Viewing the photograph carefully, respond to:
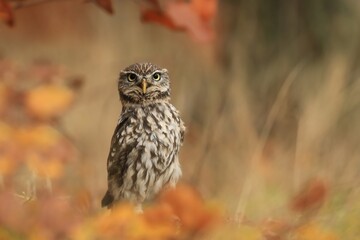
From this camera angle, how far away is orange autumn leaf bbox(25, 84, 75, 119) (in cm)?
602

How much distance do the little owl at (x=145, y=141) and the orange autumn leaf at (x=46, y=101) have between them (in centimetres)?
142

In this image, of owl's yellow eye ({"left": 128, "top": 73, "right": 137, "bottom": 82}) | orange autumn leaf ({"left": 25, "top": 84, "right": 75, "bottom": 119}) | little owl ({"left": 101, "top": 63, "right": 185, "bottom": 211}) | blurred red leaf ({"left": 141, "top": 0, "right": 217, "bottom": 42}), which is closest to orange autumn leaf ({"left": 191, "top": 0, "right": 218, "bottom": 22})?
blurred red leaf ({"left": 141, "top": 0, "right": 217, "bottom": 42})

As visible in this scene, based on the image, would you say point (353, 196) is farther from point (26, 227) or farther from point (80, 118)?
point (80, 118)

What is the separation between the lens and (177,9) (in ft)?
15.5

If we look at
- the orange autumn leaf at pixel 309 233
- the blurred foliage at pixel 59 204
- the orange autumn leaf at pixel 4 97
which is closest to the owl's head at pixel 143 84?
the blurred foliage at pixel 59 204

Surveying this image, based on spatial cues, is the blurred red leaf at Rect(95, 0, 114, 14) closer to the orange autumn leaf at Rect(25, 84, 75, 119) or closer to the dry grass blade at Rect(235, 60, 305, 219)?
the dry grass blade at Rect(235, 60, 305, 219)

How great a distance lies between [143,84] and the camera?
4371mm

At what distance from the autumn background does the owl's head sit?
319mm

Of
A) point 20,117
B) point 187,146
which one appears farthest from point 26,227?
point 187,146

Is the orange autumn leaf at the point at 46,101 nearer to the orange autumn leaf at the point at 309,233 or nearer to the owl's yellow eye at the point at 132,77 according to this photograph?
the owl's yellow eye at the point at 132,77

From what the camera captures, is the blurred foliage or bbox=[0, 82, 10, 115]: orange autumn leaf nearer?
the blurred foliage

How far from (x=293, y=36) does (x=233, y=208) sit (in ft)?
11.9

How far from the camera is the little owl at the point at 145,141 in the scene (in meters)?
4.47

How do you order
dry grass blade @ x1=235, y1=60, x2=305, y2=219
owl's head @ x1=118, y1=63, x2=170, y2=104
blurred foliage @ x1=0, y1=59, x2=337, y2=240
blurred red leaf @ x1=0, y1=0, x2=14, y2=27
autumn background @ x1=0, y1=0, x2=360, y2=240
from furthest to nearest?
dry grass blade @ x1=235, y1=60, x2=305, y2=219
blurred red leaf @ x1=0, y1=0, x2=14, y2=27
owl's head @ x1=118, y1=63, x2=170, y2=104
autumn background @ x1=0, y1=0, x2=360, y2=240
blurred foliage @ x1=0, y1=59, x2=337, y2=240
